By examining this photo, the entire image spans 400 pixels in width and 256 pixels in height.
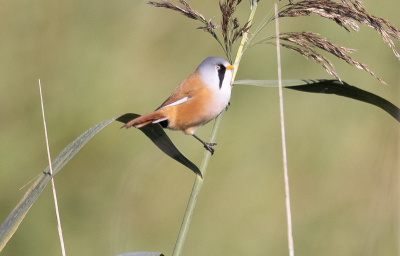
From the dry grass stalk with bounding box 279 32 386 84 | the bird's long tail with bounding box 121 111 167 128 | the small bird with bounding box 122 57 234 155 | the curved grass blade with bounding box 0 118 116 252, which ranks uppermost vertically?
the dry grass stalk with bounding box 279 32 386 84

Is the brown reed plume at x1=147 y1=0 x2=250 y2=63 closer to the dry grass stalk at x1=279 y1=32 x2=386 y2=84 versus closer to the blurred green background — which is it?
the dry grass stalk at x1=279 y1=32 x2=386 y2=84

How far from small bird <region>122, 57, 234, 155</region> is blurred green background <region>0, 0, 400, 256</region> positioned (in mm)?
1004

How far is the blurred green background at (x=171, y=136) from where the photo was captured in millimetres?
2145

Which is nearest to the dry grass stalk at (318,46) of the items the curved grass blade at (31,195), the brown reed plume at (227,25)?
the brown reed plume at (227,25)

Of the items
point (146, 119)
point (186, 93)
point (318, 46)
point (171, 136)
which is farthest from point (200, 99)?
point (171, 136)

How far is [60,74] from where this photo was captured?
237cm

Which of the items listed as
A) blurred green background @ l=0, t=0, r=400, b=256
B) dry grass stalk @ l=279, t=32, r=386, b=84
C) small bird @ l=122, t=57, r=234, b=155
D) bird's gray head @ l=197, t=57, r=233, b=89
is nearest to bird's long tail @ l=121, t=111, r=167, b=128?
small bird @ l=122, t=57, r=234, b=155

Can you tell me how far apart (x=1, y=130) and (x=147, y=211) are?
0.90 meters

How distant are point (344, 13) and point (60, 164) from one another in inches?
27.6

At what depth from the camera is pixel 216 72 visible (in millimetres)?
970

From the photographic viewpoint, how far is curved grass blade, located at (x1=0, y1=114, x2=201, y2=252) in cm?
80

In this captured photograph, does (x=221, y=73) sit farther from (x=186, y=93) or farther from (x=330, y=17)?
(x=330, y=17)

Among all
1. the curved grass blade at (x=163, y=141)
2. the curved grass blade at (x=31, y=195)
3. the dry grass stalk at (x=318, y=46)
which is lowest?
the curved grass blade at (x=31, y=195)

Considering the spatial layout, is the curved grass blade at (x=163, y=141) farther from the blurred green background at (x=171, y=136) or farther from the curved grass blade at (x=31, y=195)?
the blurred green background at (x=171, y=136)
